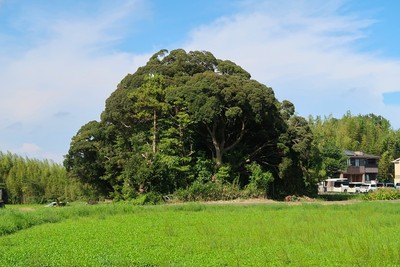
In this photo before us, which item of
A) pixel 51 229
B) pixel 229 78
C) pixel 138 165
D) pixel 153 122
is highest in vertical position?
pixel 229 78

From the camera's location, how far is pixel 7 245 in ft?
33.4

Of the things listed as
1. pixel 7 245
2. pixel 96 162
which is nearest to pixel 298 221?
pixel 7 245

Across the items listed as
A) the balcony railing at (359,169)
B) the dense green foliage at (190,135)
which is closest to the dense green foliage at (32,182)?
the dense green foliage at (190,135)

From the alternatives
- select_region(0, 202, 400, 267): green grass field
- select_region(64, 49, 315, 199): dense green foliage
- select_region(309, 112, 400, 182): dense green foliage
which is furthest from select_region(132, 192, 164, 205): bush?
select_region(309, 112, 400, 182): dense green foliage

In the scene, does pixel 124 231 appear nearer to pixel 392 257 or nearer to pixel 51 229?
pixel 51 229

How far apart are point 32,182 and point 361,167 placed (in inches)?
1673

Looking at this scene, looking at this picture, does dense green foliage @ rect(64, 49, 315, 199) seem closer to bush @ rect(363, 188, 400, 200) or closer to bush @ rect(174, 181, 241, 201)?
bush @ rect(174, 181, 241, 201)

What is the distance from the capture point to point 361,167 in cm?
6206

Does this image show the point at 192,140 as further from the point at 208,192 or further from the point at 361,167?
the point at 361,167

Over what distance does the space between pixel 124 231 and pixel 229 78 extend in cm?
1804

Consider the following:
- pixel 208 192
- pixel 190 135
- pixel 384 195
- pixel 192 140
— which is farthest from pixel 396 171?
pixel 208 192

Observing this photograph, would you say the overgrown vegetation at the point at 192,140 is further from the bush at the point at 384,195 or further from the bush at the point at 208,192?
the bush at the point at 384,195

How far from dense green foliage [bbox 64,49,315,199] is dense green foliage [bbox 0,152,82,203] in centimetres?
570

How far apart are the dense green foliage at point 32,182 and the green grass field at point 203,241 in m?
23.7
